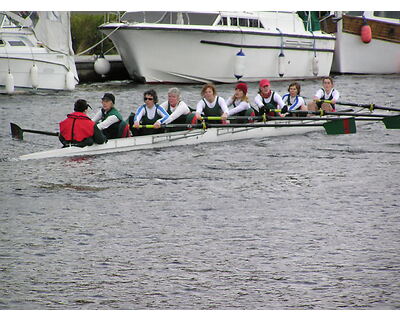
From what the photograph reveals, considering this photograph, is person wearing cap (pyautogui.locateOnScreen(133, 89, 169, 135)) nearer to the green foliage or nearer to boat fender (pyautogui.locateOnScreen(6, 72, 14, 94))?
boat fender (pyautogui.locateOnScreen(6, 72, 14, 94))

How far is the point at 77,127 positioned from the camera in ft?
57.5

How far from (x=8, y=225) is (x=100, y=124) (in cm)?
497

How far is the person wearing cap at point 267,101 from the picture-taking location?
21312 mm

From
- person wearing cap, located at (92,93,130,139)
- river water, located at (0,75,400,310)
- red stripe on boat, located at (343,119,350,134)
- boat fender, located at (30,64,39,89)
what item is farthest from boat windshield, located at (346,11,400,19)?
person wearing cap, located at (92,93,130,139)

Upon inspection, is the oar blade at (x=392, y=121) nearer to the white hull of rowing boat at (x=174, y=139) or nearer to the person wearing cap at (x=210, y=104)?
the white hull of rowing boat at (x=174, y=139)

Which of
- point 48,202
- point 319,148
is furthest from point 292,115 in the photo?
point 48,202

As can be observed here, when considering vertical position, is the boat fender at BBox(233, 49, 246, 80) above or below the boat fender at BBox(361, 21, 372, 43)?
below

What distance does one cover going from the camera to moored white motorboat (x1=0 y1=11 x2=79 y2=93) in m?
31.1

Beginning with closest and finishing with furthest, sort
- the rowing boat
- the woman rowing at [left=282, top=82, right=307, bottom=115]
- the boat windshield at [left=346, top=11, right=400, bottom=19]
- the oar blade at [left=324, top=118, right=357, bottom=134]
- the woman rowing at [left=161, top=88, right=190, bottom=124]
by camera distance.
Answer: the rowing boat, the woman rowing at [left=161, top=88, right=190, bottom=124], the oar blade at [left=324, top=118, right=357, bottom=134], the woman rowing at [left=282, top=82, right=307, bottom=115], the boat windshield at [left=346, top=11, right=400, bottom=19]

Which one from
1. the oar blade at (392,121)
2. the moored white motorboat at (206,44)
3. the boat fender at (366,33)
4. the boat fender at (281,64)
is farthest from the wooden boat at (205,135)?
the boat fender at (366,33)

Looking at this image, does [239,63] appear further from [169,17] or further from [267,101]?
[267,101]

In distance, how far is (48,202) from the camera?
15.1 m

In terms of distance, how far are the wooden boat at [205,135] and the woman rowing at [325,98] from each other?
53 centimetres

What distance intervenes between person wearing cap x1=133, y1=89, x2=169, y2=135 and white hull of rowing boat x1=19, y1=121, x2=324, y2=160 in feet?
1.01
